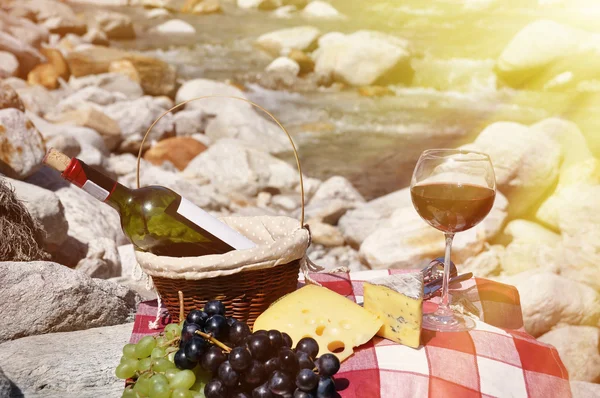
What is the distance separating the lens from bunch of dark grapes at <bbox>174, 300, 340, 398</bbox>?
0.74 meters

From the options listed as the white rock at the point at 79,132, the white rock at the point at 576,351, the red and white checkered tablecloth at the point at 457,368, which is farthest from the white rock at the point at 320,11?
the red and white checkered tablecloth at the point at 457,368

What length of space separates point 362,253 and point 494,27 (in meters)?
1.72

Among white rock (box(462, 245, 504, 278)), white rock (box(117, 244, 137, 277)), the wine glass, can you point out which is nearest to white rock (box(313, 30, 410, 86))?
white rock (box(462, 245, 504, 278))

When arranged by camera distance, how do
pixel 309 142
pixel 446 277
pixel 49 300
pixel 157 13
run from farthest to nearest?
1. pixel 309 142
2. pixel 157 13
3. pixel 49 300
4. pixel 446 277

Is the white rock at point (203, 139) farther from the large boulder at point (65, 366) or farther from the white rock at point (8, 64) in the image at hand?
the large boulder at point (65, 366)

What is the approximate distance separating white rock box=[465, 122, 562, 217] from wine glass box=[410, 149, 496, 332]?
2.19 m

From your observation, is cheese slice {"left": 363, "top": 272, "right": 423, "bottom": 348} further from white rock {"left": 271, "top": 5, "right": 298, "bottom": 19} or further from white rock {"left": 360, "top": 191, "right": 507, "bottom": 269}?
white rock {"left": 271, "top": 5, "right": 298, "bottom": 19}

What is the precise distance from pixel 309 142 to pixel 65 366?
3.14 meters

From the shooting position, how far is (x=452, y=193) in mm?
971

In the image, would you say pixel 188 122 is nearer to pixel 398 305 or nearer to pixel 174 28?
pixel 174 28

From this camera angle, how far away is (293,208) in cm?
362

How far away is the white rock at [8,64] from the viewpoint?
3.77 m

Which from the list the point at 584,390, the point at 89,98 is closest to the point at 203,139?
the point at 89,98

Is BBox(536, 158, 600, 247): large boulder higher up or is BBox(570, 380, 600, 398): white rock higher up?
BBox(570, 380, 600, 398): white rock
